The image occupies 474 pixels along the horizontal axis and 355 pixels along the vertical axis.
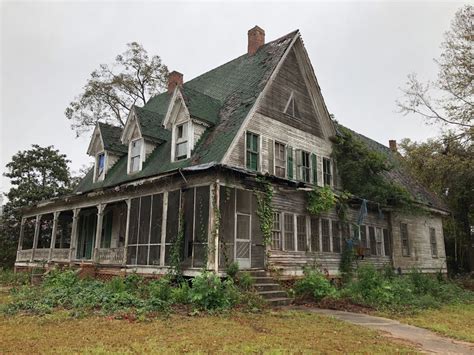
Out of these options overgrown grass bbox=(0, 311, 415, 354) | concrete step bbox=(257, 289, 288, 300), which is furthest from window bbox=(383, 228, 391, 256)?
overgrown grass bbox=(0, 311, 415, 354)

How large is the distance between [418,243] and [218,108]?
52.5 ft

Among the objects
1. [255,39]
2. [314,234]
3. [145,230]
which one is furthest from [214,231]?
[255,39]

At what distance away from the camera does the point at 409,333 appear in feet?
30.6

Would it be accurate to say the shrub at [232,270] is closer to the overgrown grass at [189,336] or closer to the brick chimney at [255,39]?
the overgrown grass at [189,336]

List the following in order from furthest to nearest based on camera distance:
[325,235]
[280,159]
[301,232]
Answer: [325,235] → [280,159] → [301,232]

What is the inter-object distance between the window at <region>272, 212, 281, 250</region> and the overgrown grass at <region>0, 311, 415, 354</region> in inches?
201

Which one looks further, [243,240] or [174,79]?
[174,79]

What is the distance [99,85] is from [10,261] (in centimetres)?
1593

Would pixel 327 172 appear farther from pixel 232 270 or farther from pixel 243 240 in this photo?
pixel 232 270

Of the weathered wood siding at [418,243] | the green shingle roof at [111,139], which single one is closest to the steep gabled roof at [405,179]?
the weathered wood siding at [418,243]

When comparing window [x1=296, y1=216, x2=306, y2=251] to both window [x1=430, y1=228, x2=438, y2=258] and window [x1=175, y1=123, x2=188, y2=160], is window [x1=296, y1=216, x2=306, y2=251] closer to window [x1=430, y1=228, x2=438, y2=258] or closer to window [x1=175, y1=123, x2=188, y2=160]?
window [x1=175, y1=123, x2=188, y2=160]

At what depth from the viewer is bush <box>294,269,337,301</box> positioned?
45.6 ft

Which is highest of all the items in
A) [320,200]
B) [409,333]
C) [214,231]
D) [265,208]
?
[320,200]

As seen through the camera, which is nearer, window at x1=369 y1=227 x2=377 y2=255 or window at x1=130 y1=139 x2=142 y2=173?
window at x1=130 y1=139 x2=142 y2=173
